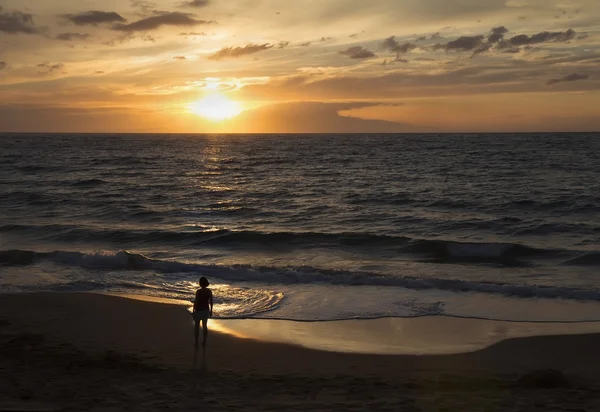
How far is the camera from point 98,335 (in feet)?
40.8

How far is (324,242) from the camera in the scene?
25.1 meters

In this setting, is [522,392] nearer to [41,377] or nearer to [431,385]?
[431,385]

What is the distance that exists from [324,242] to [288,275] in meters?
6.44

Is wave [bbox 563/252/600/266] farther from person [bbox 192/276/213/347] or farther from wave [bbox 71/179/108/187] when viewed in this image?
wave [bbox 71/179/108/187]

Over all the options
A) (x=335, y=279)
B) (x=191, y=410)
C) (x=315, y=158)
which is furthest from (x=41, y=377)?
(x=315, y=158)

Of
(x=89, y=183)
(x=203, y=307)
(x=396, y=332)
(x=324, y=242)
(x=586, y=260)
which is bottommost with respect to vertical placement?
(x=396, y=332)

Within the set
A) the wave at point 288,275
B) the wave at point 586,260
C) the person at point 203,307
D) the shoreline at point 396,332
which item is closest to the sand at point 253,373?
the shoreline at point 396,332

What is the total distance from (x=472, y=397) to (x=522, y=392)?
83 cm

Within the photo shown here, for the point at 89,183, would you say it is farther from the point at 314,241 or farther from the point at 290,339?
the point at 290,339

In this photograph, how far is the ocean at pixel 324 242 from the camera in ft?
53.5

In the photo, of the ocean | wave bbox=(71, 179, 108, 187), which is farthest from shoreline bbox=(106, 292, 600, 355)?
wave bbox=(71, 179, 108, 187)

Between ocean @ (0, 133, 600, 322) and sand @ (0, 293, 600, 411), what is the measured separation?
8.13 ft

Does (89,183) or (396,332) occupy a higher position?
(89,183)

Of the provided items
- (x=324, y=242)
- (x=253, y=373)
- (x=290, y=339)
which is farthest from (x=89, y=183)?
(x=253, y=373)
